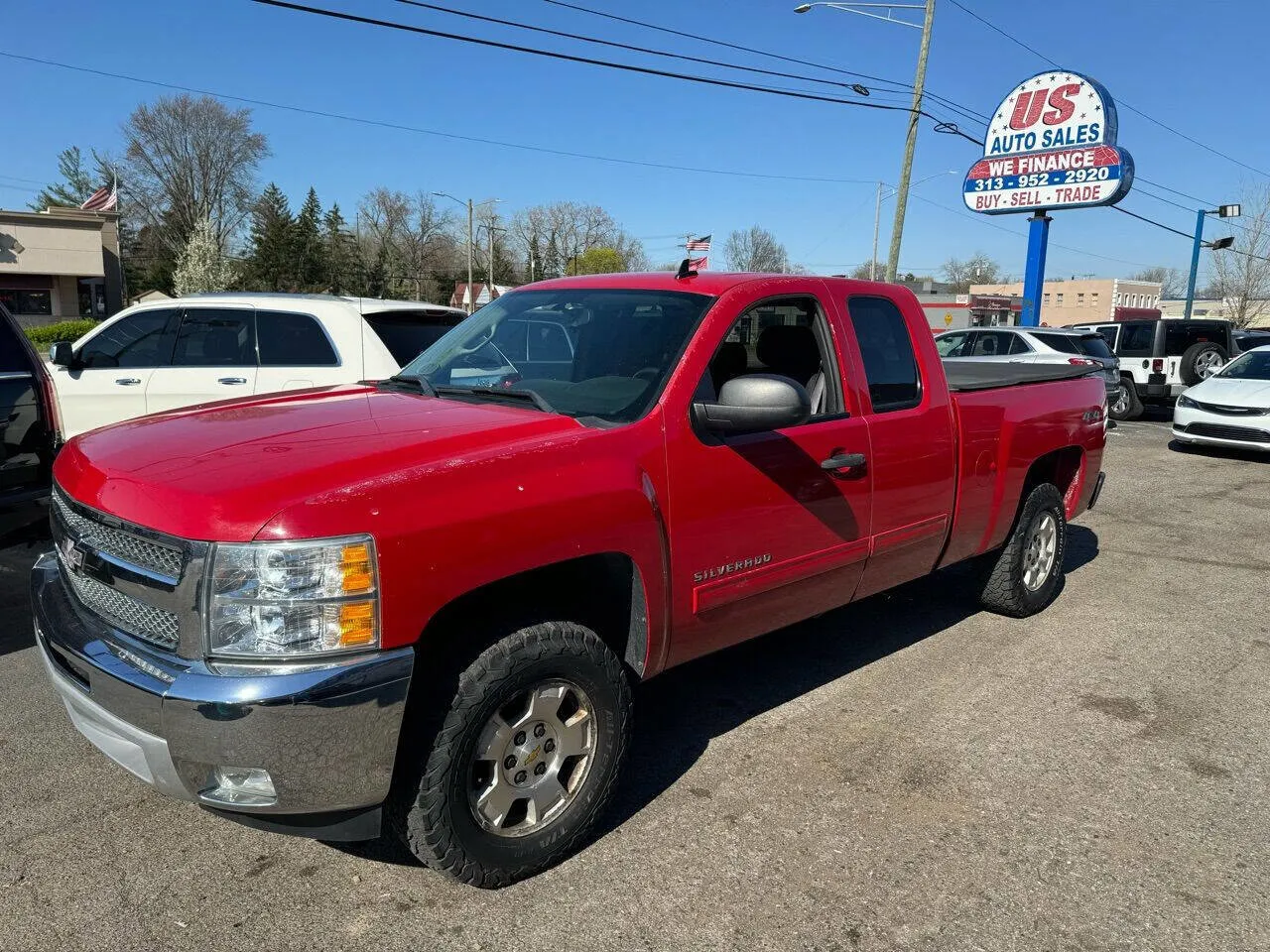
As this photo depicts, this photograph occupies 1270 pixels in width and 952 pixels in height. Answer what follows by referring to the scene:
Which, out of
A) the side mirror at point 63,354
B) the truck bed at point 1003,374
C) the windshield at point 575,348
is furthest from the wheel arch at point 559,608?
the side mirror at point 63,354

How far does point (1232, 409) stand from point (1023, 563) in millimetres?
9183

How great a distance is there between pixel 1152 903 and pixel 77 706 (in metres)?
3.30

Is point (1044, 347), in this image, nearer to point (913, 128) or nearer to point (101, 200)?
point (913, 128)

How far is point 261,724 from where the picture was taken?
2318mm

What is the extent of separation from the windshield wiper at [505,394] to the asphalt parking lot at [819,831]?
1.48 meters

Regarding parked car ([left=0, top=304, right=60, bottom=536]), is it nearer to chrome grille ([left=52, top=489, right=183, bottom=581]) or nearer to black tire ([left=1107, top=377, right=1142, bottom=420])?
chrome grille ([left=52, top=489, right=183, bottom=581])

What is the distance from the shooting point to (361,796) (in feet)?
8.14

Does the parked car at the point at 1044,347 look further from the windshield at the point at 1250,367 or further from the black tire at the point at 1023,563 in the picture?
the black tire at the point at 1023,563

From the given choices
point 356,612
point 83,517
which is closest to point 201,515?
point 356,612

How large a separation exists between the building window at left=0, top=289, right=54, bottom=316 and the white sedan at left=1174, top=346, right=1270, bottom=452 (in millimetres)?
48789

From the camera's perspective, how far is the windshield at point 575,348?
335 cm

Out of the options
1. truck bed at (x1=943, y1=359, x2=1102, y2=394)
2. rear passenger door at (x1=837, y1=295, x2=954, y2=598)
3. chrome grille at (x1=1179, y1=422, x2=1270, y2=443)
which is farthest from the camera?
chrome grille at (x1=1179, y1=422, x2=1270, y2=443)

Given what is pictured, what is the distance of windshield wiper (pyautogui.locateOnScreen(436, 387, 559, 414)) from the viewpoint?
3.28 meters

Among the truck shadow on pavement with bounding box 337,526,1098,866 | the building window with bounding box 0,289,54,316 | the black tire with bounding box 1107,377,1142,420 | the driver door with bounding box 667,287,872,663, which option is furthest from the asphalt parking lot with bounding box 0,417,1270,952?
the building window with bounding box 0,289,54,316
